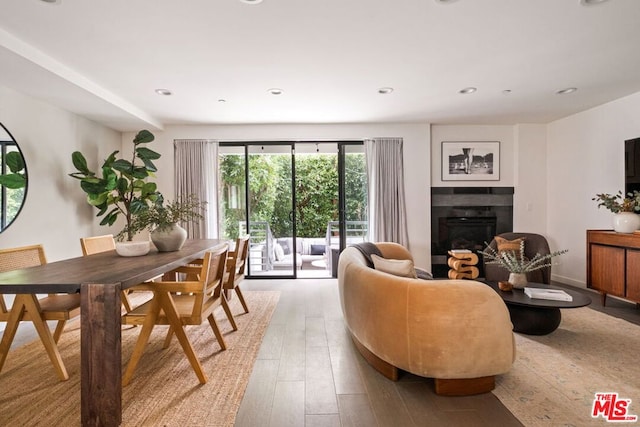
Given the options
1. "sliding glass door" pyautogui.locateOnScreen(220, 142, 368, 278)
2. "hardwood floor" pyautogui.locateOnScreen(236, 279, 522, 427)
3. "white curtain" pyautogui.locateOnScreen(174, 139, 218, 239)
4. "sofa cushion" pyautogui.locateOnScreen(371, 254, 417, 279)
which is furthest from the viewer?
"sliding glass door" pyautogui.locateOnScreen(220, 142, 368, 278)

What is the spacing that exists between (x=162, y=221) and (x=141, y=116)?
2.33 metres

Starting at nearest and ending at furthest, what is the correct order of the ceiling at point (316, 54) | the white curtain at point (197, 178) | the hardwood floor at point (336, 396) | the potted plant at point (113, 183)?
the hardwood floor at point (336, 396), the ceiling at point (316, 54), the potted plant at point (113, 183), the white curtain at point (197, 178)

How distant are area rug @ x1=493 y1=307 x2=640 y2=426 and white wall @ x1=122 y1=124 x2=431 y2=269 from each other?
2.24m

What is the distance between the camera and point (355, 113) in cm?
428

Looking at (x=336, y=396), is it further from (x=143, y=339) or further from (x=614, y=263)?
(x=614, y=263)

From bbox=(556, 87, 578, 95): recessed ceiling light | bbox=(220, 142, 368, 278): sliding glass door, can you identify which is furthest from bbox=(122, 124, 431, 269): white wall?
bbox=(556, 87, 578, 95): recessed ceiling light

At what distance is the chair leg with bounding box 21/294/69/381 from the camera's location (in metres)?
1.96

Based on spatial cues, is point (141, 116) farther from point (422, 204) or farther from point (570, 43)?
point (570, 43)

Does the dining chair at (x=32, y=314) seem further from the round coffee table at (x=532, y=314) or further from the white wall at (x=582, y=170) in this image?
the white wall at (x=582, y=170)

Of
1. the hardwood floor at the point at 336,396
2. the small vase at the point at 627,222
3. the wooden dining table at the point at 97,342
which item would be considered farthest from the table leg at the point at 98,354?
the small vase at the point at 627,222

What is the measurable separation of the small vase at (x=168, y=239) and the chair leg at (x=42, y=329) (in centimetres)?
82

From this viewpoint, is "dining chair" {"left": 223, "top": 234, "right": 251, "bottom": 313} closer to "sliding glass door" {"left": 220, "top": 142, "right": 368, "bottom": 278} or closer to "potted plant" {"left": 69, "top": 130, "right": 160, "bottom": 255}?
"potted plant" {"left": 69, "top": 130, "right": 160, "bottom": 255}

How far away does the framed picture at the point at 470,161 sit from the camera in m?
4.90

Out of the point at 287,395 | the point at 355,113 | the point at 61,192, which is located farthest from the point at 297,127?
the point at 287,395
